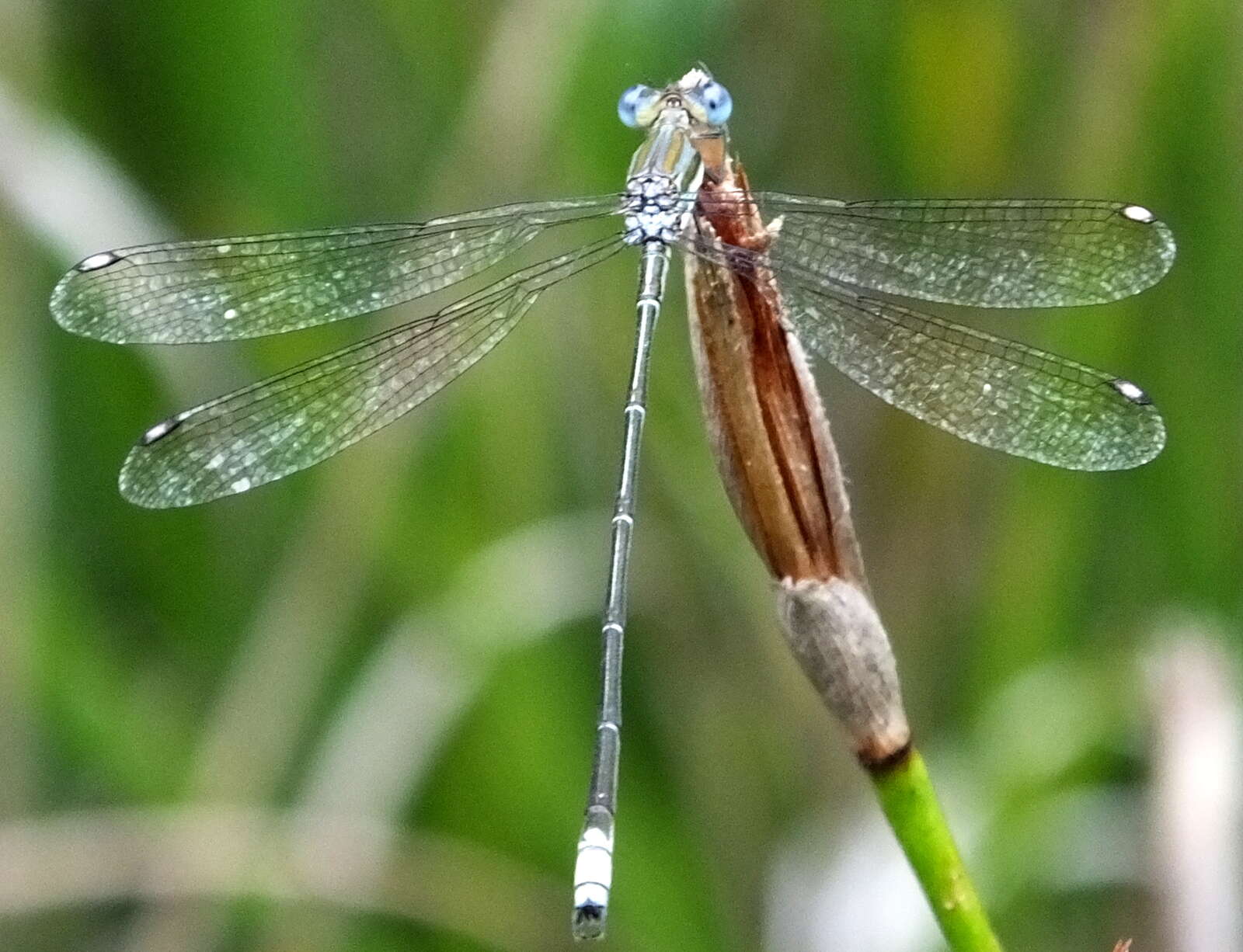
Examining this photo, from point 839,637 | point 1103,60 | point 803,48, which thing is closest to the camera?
point 839,637

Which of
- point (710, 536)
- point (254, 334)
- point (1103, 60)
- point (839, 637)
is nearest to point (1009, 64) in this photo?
point (1103, 60)

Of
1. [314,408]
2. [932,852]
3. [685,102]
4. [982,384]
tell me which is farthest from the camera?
[685,102]

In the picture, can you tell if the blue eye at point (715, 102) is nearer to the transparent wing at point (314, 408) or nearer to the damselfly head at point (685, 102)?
the damselfly head at point (685, 102)

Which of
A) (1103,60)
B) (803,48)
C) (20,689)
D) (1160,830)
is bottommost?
(1160,830)

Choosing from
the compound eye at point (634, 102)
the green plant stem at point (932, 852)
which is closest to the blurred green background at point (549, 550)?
the compound eye at point (634, 102)

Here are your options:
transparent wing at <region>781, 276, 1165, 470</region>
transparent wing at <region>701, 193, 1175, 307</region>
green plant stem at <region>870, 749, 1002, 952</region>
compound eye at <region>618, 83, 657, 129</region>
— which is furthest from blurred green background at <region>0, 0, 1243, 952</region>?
green plant stem at <region>870, 749, 1002, 952</region>

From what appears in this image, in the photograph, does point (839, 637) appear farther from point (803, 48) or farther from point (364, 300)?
point (803, 48)

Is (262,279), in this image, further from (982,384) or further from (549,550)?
(982,384)

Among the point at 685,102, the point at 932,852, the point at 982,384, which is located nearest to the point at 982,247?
the point at 982,384

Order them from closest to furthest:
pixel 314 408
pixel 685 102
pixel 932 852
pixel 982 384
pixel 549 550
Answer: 1. pixel 932 852
2. pixel 982 384
3. pixel 314 408
4. pixel 685 102
5. pixel 549 550
